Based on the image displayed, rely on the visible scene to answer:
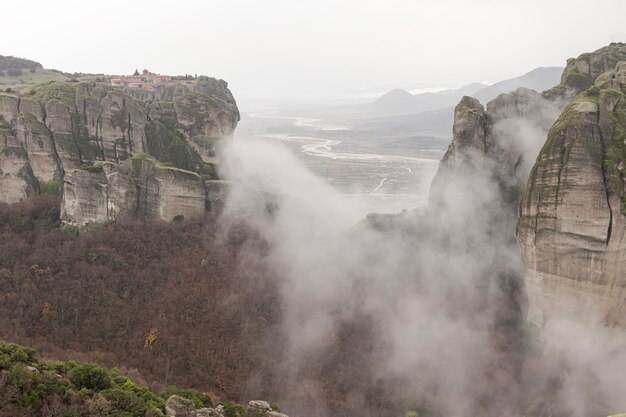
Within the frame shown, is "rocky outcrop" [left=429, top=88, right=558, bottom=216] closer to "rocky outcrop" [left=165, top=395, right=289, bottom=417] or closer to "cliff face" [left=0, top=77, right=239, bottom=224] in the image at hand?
"cliff face" [left=0, top=77, right=239, bottom=224]

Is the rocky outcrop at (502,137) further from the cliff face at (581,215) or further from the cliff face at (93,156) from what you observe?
the cliff face at (93,156)

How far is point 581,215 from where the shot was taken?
31.4 meters

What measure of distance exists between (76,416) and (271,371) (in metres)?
18.6

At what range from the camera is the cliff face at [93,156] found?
154 feet

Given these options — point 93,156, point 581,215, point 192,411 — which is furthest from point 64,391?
point 93,156

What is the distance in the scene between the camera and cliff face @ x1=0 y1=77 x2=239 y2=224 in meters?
47.0

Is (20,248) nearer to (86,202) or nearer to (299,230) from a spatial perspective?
(86,202)

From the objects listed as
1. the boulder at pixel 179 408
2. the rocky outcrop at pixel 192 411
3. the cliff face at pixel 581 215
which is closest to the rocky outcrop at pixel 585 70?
the cliff face at pixel 581 215

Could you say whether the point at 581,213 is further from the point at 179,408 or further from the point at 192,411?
the point at 179,408

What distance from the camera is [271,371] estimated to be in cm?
3812

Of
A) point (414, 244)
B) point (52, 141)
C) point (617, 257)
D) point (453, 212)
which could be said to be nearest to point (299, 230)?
point (414, 244)

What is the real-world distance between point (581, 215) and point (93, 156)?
139ft

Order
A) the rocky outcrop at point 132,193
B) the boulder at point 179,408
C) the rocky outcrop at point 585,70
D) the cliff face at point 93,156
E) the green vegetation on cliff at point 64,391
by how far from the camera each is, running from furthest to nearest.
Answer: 1. the cliff face at point 93,156
2. the rocky outcrop at point 132,193
3. the rocky outcrop at point 585,70
4. the boulder at point 179,408
5. the green vegetation on cliff at point 64,391

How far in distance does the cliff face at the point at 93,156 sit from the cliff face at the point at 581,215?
103 ft
